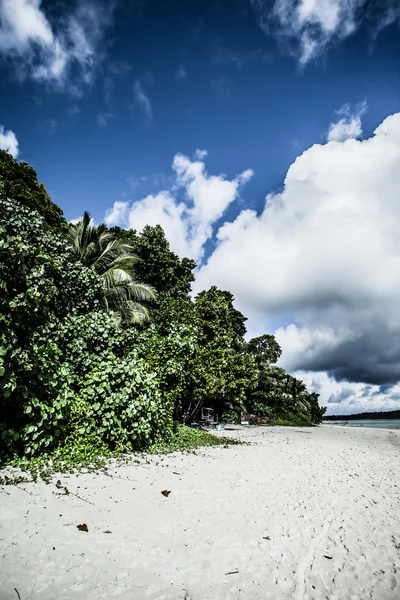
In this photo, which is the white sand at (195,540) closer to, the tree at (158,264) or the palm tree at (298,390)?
the tree at (158,264)

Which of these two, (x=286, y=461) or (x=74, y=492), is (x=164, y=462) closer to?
(x=74, y=492)

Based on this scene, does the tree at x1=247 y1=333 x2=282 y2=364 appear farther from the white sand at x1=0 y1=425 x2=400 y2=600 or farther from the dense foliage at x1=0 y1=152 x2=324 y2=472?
the white sand at x1=0 y1=425 x2=400 y2=600

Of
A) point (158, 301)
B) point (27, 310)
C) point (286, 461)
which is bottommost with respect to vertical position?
point (286, 461)

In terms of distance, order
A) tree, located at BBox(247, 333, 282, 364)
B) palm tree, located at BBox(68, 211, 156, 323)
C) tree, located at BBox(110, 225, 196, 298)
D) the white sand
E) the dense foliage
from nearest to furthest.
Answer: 1. the white sand
2. the dense foliage
3. palm tree, located at BBox(68, 211, 156, 323)
4. tree, located at BBox(110, 225, 196, 298)
5. tree, located at BBox(247, 333, 282, 364)

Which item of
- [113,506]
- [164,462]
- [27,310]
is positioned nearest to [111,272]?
[27,310]

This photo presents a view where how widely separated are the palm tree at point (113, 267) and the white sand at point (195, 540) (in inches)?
408

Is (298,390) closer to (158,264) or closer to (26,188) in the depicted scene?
(158,264)

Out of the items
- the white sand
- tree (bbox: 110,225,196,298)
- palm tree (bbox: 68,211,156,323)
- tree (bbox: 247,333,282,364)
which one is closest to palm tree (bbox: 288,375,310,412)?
tree (bbox: 247,333,282,364)

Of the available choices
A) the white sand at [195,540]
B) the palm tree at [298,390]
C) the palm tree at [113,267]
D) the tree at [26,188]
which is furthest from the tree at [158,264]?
the palm tree at [298,390]

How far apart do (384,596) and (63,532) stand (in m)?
3.25

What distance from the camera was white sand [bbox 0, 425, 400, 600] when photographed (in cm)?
269

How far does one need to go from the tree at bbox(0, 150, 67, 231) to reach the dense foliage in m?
0.08

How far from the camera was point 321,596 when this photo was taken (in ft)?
9.11

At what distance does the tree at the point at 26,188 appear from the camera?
16.6 metres
